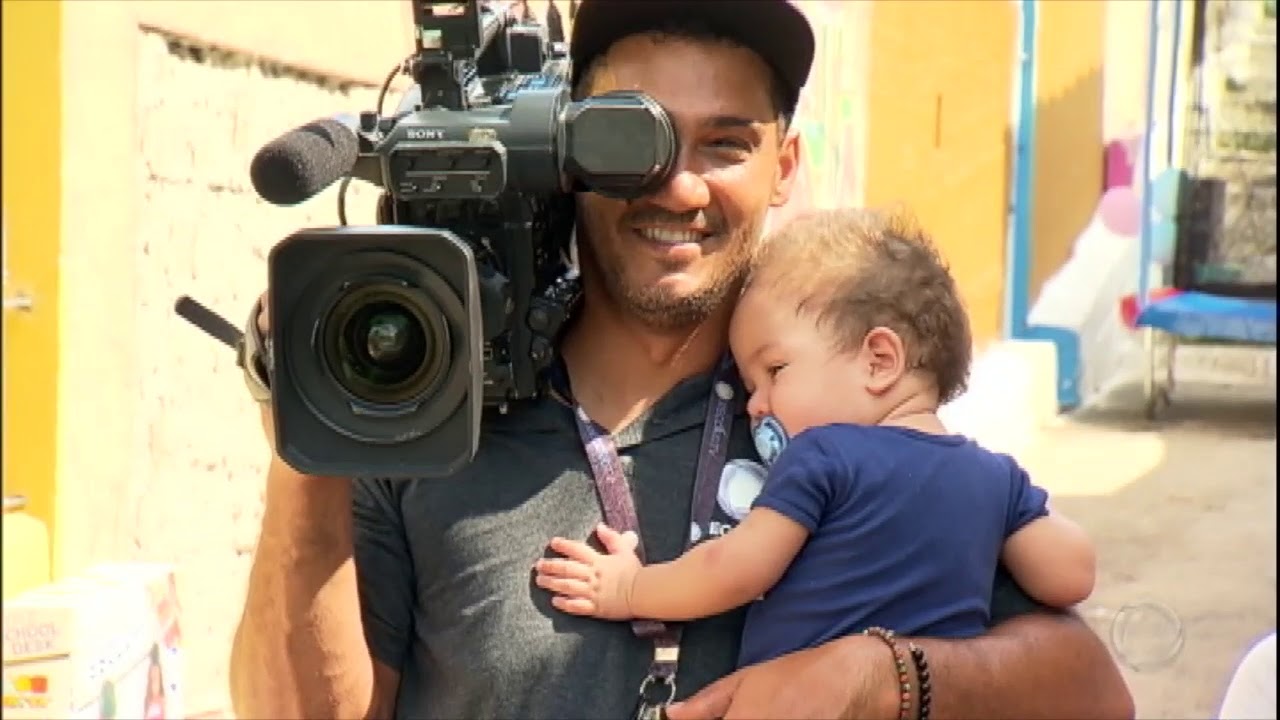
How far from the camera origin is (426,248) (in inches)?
60.5

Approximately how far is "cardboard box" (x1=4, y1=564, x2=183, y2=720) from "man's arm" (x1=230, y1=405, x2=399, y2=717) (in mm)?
769

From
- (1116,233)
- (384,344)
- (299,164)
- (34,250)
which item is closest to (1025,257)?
(1116,233)

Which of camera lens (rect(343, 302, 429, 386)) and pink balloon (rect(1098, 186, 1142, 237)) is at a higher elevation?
pink balloon (rect(1098, 186, 1142, 237))

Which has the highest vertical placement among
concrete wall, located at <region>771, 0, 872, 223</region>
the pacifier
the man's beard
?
concrete wall, located at <region>771, 0, 872, 223</region>

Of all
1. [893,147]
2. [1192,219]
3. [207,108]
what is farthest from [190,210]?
[1192,219]

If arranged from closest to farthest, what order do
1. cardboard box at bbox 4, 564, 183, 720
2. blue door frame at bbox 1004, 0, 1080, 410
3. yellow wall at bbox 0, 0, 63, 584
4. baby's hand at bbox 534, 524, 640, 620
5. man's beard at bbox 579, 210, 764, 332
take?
baby's hand at bbox 534, 524, 640, 620 → man's beard at bbox 579, 210, 764, 332 → cardboard box at bbox 4, 564, 183, 720 → yellow wall at bbox 0, 0, 63, 584 → blue door frame at bbox 1004, 0, 1080, 410

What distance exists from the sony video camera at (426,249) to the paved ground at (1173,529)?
2.13 metres

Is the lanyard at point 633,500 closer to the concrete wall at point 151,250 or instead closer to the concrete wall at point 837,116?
the concrete wall at point 151,250

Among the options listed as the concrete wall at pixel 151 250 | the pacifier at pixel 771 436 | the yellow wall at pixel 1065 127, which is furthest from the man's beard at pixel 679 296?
the yellow wall at pixel 1065 127

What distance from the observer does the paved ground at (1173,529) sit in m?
3.49

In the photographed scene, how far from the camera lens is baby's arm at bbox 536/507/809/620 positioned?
167cm

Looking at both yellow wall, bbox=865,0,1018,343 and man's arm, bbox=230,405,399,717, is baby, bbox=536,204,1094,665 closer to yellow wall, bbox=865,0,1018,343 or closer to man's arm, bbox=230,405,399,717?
man's arm, bbox=230,405,399,717

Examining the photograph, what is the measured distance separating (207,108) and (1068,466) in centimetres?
170

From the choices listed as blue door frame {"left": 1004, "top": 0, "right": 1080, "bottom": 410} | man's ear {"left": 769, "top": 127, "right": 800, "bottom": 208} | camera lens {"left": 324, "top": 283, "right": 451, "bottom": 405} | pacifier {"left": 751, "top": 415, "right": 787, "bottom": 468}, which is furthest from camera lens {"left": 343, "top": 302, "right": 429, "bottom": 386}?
blue door frame {"left": 1004, "top": 0, "right": 1080, "bottom": 410}
